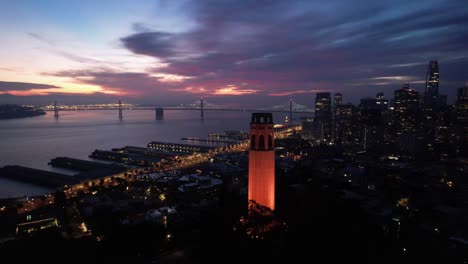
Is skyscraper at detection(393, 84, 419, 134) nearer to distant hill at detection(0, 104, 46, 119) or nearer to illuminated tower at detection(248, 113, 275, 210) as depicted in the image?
illuminated tower at detection(248, 113, 275, 210)

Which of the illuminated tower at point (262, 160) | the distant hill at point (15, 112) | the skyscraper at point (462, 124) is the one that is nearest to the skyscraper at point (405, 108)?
the skyscraper at point (462, 124)

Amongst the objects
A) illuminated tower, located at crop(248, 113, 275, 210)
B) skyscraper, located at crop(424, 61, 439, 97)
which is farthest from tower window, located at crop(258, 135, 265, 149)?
skyscraper, located at crop(424, 61, 439, 97)

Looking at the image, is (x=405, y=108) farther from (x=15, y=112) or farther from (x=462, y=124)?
(x=15, y=112)

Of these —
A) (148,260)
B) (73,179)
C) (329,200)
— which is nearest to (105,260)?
(148,260)

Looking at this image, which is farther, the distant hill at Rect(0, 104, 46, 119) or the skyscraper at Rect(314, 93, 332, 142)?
the distant hill at Rect(0, 104, 46, 119)

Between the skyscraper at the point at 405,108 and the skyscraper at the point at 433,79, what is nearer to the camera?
the skyscraper at the point at 405,108

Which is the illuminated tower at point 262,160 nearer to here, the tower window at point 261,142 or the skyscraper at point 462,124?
the tower window at point 261,142
